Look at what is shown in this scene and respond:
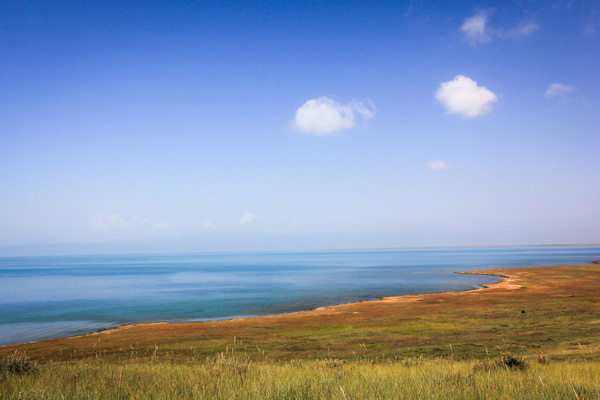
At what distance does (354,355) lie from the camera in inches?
671

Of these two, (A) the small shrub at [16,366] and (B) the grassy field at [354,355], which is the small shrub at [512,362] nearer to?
(B) the grassy field at [354,355]

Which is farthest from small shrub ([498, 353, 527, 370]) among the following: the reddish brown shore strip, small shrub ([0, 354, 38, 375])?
small shrub ([0, 354, 38, 375])

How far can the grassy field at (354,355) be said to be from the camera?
259 inches

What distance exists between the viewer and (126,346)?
21.8 metres

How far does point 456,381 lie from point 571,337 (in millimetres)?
15728

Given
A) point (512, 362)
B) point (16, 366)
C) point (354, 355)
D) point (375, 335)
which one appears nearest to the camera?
point (16, 366)

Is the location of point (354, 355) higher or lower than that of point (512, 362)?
lower

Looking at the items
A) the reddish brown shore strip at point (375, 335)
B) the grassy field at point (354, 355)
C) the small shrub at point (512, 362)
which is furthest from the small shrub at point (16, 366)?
the small shrub at point (512, 362)

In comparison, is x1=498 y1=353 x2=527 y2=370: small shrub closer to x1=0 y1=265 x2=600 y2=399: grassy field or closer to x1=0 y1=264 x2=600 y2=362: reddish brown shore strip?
x1=0 y1=265 x2=600 y2=399: grassy field

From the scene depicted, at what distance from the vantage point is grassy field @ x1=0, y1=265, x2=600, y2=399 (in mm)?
6574

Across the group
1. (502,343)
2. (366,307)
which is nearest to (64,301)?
(366,307)

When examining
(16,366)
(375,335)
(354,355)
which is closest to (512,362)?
(354,355)

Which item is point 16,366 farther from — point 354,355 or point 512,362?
point 512,362

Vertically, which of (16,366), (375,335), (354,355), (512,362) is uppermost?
(16,366)
